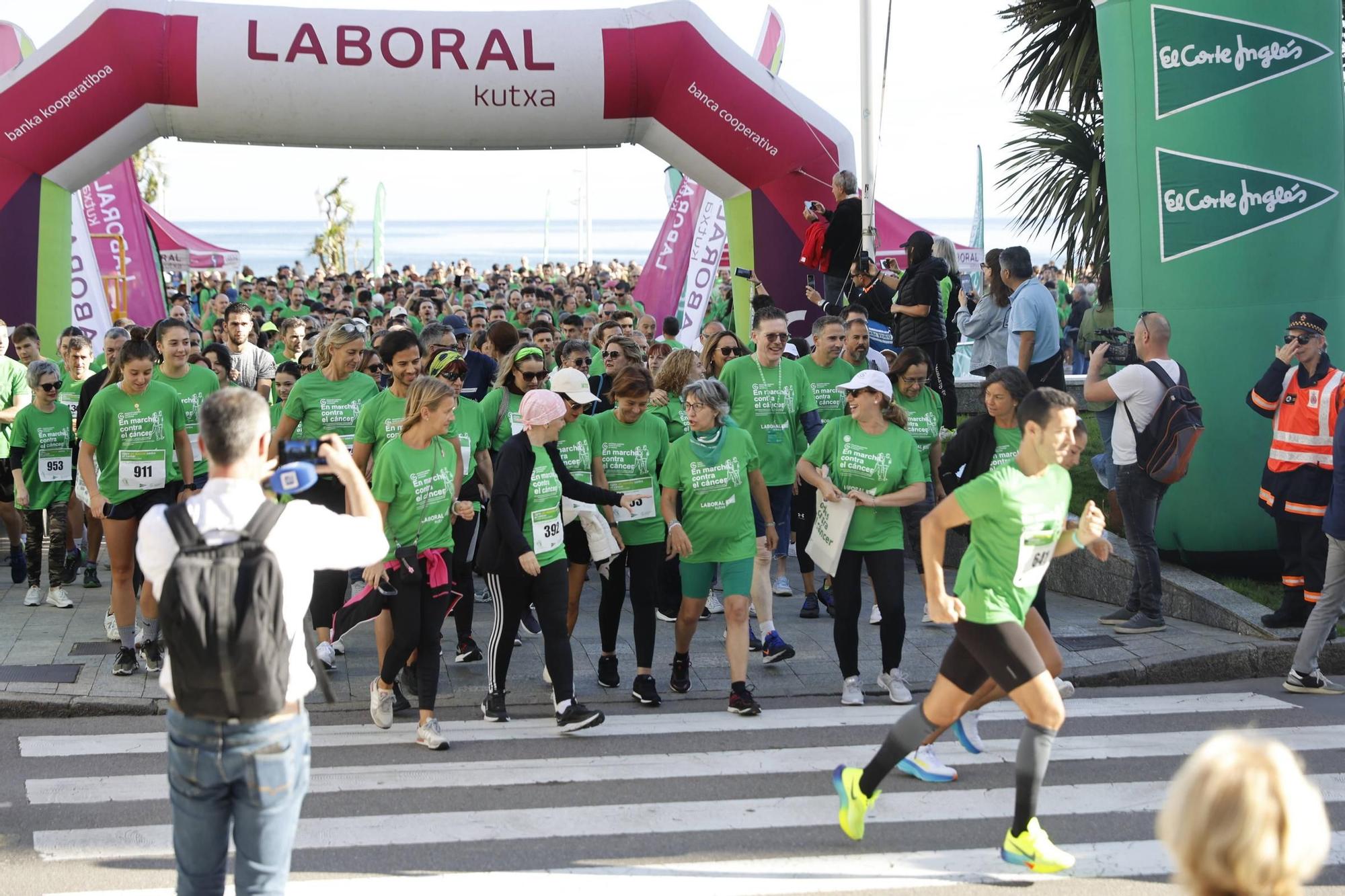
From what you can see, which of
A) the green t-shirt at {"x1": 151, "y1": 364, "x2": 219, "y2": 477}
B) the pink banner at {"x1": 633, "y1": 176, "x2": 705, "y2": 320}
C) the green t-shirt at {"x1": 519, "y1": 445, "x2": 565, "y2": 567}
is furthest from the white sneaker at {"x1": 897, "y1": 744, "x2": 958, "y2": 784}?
the pink banner at {"x1": 633, "y1": 176, "x2": 705, "y2": 320}

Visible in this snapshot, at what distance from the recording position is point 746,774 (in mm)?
6555

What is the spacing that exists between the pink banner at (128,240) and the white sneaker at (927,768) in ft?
41.4

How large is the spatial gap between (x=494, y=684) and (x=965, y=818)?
103 inches

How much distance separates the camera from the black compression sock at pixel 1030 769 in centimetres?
527

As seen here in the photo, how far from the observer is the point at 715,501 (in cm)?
753

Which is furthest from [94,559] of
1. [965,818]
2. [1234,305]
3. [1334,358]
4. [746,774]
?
[1334,358]

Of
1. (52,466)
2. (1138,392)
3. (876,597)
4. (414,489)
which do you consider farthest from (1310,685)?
(52,466)

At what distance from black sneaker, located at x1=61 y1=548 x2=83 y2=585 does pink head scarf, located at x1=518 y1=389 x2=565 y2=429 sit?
4.72m

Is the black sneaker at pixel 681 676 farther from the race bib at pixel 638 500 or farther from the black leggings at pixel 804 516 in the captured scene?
the black leggings at pixel 804 516

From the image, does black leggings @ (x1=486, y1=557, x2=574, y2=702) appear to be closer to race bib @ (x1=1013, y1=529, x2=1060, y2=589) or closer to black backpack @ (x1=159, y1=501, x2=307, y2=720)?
race bib @ (x1=1013, y1=529, x2=1060, y2=589)

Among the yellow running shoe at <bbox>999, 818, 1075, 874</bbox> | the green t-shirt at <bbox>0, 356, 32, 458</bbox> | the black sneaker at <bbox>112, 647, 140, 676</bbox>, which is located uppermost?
the green t-shirt at <bbox>0, 356, 32, 458</bbox>

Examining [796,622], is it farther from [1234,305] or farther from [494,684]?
[1234,305]

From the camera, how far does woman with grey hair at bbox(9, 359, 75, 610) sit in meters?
9.88

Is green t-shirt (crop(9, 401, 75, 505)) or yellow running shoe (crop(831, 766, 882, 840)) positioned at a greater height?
green t-shirt (crop(9, 401, 75, 505))
